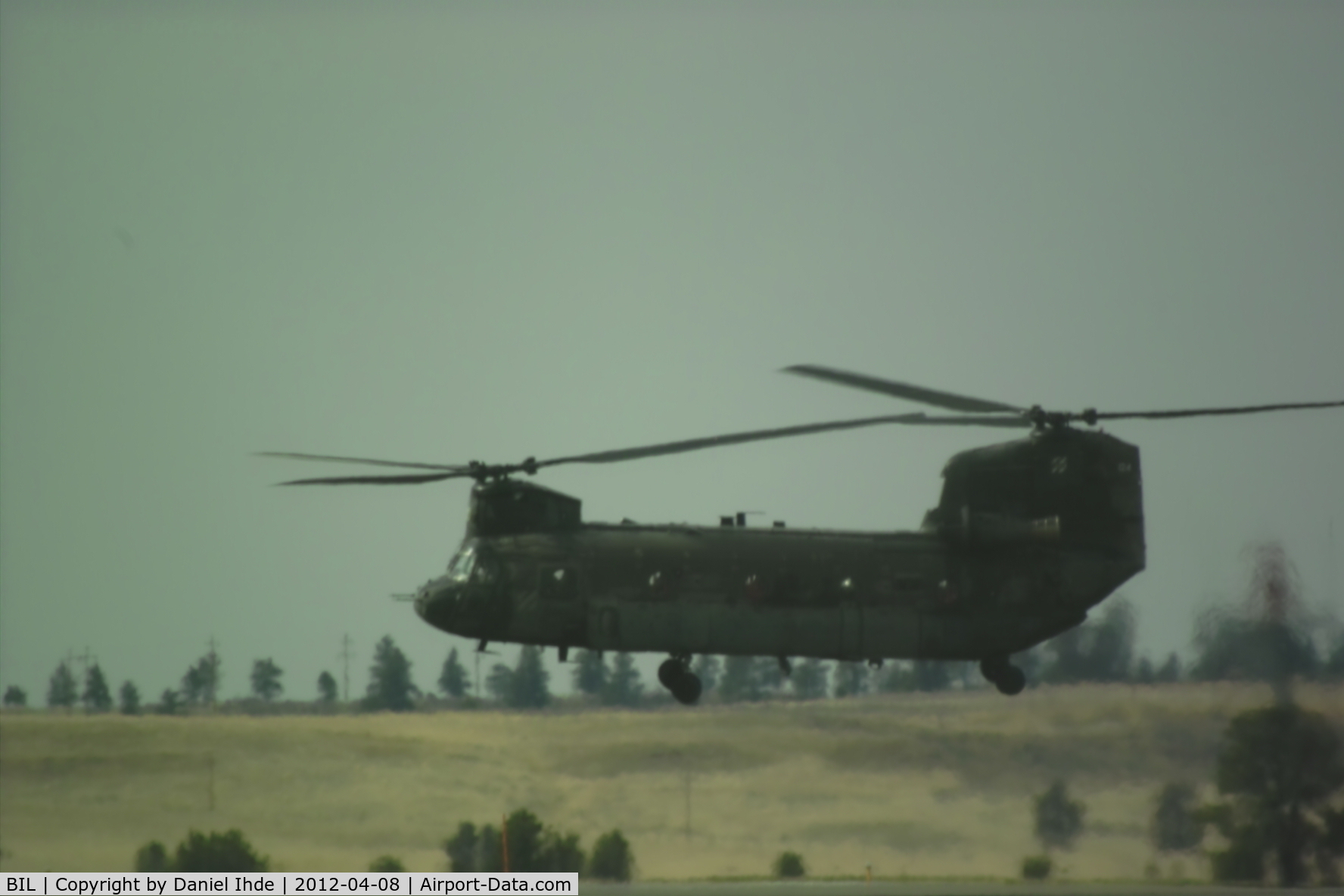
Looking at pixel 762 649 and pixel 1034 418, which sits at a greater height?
pixel 1034 418

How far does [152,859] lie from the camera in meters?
53.1

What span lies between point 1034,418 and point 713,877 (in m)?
20.6

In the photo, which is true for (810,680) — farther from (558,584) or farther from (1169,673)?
(558,584)

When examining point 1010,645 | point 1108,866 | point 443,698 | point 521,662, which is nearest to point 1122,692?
point 1108,866

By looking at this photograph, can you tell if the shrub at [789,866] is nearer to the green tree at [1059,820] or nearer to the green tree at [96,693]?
the green tree at [1059,820]

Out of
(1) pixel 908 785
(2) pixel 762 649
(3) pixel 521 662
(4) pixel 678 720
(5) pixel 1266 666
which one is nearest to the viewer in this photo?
(2) pixel 762 649

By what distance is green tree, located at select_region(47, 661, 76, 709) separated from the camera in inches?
2839

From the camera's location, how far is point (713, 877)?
47.6 metres

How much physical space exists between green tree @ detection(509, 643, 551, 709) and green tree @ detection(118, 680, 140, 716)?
16.2m

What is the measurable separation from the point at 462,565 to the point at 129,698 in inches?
1743

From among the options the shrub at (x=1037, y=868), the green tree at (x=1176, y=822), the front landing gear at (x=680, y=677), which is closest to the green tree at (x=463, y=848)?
the shrub at (x=1037, y=868)

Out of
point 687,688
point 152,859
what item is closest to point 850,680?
point 152,859

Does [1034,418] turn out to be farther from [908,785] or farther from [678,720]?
[678,720]

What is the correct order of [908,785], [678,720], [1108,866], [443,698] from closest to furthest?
[1108,866] → [908,785] → [678,720] → [443,698]
